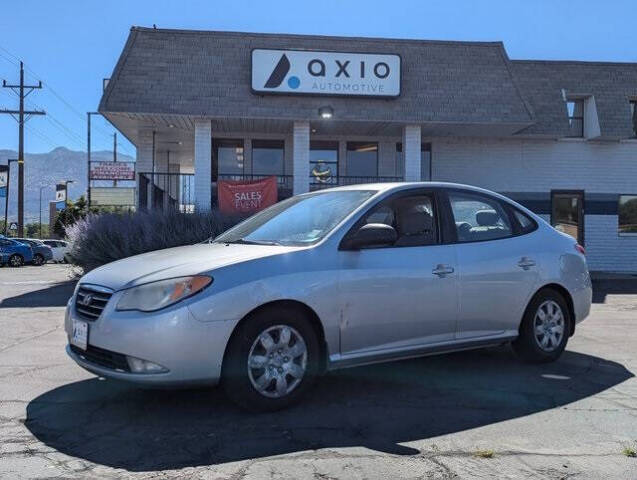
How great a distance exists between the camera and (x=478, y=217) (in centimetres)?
596

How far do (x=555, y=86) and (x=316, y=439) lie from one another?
54.3 feet

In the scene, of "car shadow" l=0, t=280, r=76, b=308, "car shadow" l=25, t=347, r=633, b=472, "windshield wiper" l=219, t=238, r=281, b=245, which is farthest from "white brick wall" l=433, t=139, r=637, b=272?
"windshield wiper" l=219, t=238, r=281, b=245

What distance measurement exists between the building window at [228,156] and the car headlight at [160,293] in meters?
14.2

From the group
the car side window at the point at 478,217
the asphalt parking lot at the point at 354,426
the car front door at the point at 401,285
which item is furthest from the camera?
the car side window at the point at 478,217

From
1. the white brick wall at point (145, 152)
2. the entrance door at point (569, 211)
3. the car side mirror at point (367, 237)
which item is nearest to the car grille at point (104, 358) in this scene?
the car side mirror at point (367, 237)

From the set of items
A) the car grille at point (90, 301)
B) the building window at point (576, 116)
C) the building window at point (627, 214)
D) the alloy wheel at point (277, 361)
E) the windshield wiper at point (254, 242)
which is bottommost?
the alloy wheel at point (277, 361)

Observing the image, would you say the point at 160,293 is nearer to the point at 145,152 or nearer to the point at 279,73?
the point at 279,73

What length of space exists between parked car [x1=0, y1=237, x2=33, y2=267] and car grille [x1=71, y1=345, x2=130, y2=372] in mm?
27974

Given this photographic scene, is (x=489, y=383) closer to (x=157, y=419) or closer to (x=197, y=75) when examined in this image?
(x=157, y=419)

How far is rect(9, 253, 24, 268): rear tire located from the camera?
30034 millimetres

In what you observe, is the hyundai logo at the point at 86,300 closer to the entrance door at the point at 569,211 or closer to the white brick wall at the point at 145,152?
the white brick wall at the point at 145,152

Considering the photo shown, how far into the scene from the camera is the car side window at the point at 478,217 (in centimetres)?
577

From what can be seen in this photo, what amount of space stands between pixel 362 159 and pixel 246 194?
4354 millimetres

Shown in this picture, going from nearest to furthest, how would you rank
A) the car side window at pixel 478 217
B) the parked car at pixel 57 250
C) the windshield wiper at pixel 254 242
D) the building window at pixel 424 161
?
the windshield wiper at pixel 254 242 < the car side window at pixel 478 217 < the building window at pixel 424 161 < the parked car at pixel 57 250
